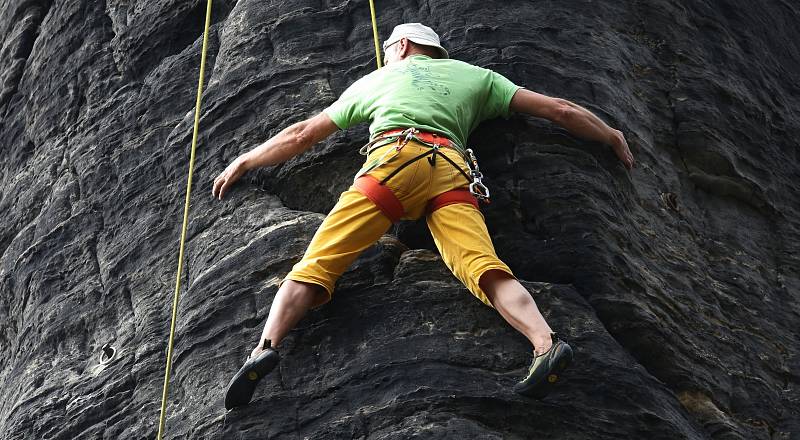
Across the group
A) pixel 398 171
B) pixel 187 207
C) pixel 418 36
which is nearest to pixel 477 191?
pixel 398 171

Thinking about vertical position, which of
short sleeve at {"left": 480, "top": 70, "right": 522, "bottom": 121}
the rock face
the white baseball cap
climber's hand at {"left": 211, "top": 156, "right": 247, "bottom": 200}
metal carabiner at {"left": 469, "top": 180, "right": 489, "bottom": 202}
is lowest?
the rock face

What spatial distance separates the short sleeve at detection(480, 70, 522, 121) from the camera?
8.09 metres

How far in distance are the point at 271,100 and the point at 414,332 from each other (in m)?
2.36

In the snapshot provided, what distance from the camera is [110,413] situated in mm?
8320

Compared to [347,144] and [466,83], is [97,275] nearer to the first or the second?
[347,144]

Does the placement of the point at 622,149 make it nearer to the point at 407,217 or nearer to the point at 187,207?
the point at 407,217

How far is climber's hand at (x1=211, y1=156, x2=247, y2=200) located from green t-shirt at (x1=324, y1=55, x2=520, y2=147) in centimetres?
75

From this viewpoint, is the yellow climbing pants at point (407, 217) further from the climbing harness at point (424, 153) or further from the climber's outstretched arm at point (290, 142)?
the climber's outstretched arm at point (290, 142)

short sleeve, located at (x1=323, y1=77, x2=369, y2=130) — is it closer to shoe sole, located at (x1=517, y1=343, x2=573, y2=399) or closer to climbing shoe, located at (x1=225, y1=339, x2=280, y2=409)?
climbing shoe, located at (x1=225, y1=339, x2=280, y2=409)

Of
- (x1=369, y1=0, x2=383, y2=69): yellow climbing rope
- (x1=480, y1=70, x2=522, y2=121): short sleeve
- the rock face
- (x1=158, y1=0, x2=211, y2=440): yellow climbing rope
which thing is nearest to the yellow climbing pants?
the rock face

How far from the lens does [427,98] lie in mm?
7723

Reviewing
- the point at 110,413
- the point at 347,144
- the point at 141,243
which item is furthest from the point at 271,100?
the point at 110,413

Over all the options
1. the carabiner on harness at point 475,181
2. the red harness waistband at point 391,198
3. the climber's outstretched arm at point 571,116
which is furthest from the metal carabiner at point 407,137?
the climber's outstretched arm at point 571,116

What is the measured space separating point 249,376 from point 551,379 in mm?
1608
